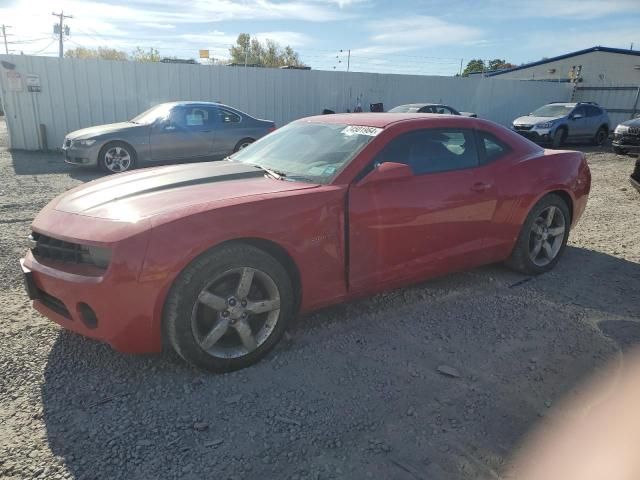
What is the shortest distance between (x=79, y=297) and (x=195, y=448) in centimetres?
103

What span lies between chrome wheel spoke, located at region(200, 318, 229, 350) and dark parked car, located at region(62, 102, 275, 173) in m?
7.98

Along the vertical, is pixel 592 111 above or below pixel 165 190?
above

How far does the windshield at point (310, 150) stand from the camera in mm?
3334

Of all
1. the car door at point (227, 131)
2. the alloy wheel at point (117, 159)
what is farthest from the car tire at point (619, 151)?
the alloy wheel at point (117, 159)

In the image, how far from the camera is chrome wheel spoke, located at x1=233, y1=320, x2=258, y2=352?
9.29 ft

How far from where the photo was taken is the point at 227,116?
10727mm

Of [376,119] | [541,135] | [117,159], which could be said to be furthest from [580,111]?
[376,119]

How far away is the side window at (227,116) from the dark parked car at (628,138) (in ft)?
37.6

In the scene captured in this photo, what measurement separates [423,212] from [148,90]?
13157mm

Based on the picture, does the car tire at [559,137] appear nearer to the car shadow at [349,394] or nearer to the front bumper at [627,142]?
the front bumper at [627,142]

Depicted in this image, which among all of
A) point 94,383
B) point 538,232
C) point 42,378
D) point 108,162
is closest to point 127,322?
point 94,383

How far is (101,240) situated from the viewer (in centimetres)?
252

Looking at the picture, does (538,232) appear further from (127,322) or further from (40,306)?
(40,306)

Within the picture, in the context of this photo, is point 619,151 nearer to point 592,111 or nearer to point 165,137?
point 592,111
